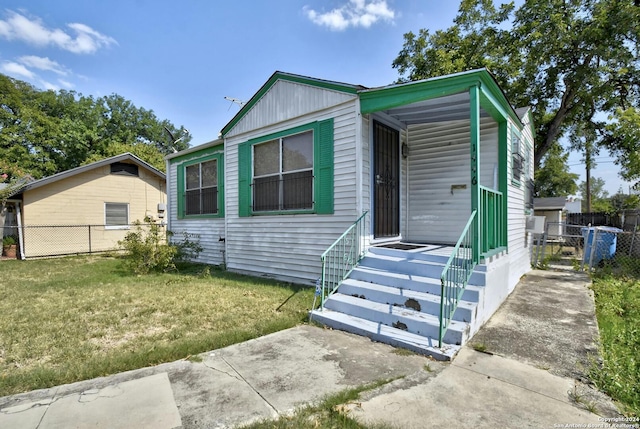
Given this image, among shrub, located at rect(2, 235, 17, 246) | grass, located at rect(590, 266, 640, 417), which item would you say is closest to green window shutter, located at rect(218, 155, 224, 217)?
grass, located at rect(590, 266, 640, 417)

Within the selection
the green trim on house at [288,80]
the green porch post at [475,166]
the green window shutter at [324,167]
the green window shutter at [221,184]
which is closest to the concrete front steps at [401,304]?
the green porch post at [475,166]

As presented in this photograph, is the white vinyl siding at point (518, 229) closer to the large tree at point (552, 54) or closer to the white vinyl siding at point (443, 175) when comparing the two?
the white vinyl siding at point (443, 175)

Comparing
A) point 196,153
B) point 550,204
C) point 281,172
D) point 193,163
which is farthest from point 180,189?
point 550,204

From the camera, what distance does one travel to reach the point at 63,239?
11.6 meters

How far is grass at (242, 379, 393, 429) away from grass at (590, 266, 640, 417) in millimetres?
1917

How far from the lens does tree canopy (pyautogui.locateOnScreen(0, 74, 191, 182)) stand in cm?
2230

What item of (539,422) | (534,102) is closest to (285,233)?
(539,422)

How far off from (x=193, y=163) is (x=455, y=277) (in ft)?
26.0

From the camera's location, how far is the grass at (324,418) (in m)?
1.98

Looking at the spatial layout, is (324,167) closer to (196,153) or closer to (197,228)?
(196,153)

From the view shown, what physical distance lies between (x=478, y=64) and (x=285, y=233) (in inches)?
511

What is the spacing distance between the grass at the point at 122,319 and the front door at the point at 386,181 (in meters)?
1.81

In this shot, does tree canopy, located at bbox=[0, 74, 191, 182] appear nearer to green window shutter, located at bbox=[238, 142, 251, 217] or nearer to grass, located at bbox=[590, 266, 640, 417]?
green window shutter, located at bbox=[238, 142, 251, 217]

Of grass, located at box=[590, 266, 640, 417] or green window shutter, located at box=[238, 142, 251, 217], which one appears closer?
grass, located at box=[590, 266, 640, 417]
